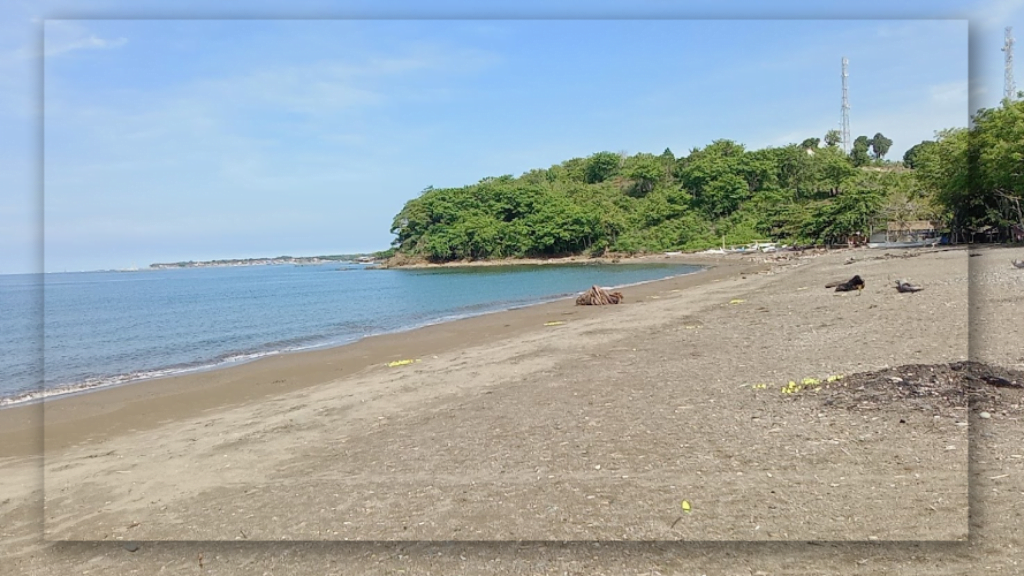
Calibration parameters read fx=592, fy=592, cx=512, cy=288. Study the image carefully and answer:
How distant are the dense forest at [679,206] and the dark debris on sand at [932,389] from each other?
62.3m

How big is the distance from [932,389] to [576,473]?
12.6ft

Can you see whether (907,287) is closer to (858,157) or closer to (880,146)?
(858,157)

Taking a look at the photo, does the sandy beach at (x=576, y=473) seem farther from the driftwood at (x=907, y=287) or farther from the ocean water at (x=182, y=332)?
the driftwood at (x=907, y=287)

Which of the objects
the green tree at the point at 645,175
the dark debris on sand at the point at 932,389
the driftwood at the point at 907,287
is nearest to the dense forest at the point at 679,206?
the green tree at the point at 645,175

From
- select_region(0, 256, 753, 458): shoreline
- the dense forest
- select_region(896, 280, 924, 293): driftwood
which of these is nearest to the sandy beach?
select_region(0, 256, 753, 458): shoreline

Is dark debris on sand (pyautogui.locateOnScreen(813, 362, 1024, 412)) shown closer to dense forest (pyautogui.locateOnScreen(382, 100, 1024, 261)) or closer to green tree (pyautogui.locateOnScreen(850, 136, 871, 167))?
dense forest (pyautogui.locateOnScreen(382, 100, 1024, 261))

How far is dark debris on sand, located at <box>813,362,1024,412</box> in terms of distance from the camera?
221 inches

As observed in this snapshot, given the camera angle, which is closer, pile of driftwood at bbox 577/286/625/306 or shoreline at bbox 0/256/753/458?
shoreline at bbox 0/256/753/458

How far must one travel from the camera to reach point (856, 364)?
8.16 metres

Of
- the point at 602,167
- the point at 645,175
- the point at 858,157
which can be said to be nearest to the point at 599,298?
the point at 645,175

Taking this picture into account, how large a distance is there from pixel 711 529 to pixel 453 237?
354 feet

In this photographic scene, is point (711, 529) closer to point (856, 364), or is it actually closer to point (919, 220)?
point (856, 364)

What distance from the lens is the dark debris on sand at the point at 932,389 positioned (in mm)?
5617

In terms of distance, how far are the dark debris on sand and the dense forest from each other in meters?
62.3
